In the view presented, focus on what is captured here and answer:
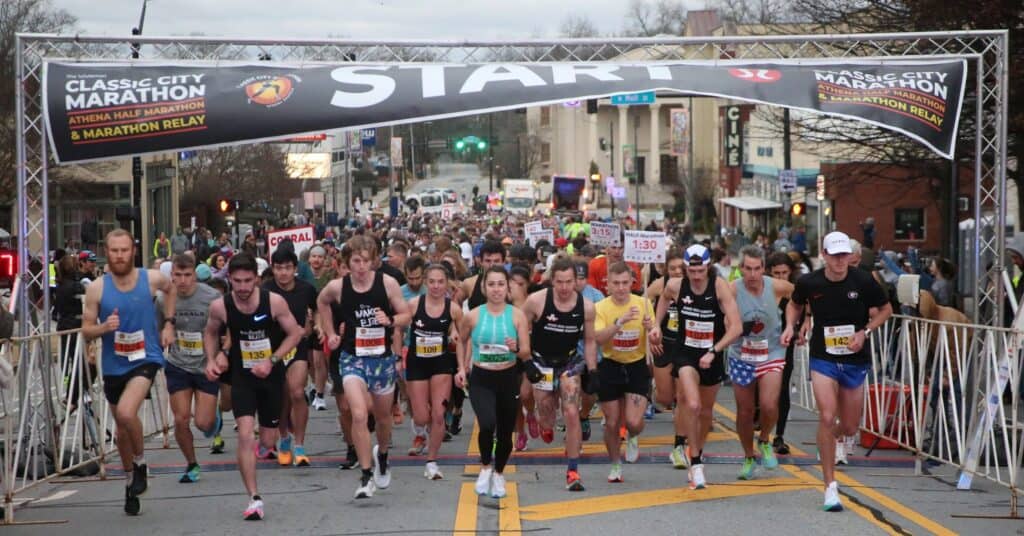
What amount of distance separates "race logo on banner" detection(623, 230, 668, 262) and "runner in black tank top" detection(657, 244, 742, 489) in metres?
4.00

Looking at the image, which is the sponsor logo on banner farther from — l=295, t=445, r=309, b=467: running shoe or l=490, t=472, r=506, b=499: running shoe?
l=490, t=472, r=506, b=499: running shoe

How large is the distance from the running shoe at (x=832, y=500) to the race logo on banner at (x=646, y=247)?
5.58 m

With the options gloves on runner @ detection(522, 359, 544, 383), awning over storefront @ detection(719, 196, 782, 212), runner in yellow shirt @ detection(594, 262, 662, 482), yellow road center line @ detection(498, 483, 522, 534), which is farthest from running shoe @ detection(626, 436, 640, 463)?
awning over storefront @ detection(719, 196, 782, 212)

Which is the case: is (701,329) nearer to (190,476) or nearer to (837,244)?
(837,244)

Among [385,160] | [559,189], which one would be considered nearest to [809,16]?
[559,189]

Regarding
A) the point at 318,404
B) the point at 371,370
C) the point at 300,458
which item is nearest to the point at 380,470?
the point at 371,370

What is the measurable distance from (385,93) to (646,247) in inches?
137

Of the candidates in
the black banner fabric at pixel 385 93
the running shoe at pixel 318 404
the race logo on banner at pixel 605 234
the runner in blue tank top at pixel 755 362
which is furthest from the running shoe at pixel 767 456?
the race logo on banner at pixel 605 234

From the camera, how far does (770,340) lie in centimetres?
1152

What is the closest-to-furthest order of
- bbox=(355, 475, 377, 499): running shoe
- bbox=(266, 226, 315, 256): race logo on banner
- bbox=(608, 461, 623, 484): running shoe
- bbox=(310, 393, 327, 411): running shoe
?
bbox=(355, 475, 377, 499): running shoe
bbox=(608, 461, 623, 484): running shoe
bbox=(310, 393, 327, 411): running shoe
bbox=(266, 226, 315, 256): race logo on banner

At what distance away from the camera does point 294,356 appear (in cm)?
1194

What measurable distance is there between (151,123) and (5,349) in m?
3.25

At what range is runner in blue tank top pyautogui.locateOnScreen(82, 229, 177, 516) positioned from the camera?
32.9 ft

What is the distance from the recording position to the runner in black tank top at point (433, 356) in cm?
1139
